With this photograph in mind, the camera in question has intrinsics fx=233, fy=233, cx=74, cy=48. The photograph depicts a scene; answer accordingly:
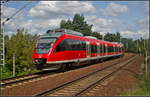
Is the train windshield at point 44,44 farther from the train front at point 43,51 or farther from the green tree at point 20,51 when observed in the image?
the green tree at point 20,51

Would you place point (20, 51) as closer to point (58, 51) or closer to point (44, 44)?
point (44, 44)

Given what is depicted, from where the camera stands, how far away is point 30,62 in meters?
21.9

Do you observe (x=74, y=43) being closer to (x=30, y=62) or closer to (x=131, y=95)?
(x=30, y=62)

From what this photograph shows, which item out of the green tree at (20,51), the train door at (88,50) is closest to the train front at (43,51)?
the green tree at (20,51)

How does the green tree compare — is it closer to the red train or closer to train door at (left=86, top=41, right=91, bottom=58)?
the red train

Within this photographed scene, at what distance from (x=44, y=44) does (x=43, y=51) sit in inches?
26.6

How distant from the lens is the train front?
54.5 ft

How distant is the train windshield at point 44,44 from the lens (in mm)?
16969

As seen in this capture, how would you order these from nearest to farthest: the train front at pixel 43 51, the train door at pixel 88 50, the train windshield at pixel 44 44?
1. the train front at pixel 43 51
2. the train windshield at pixel 44 44
3. the train door at pixel 88 50

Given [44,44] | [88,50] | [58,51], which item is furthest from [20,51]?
[88,50]

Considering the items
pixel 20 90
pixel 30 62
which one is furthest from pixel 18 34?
pixel 20 90

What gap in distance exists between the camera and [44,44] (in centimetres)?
1734

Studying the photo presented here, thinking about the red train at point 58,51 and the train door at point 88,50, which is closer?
the red train at point 58,51

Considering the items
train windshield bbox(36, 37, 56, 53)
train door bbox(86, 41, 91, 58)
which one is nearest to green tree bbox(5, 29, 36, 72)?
train windshield bbox(36, 37, 56, 53)
